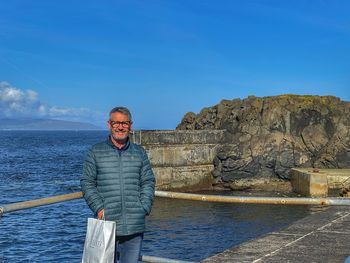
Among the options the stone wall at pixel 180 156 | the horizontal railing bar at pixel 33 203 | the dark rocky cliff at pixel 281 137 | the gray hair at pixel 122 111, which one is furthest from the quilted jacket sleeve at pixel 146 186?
the dark rocky cliff at pixel 281 137

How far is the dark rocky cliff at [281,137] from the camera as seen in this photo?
30.6 meters

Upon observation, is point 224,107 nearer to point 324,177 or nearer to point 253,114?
point 253,114

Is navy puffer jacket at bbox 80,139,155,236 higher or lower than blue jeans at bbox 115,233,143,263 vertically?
higher

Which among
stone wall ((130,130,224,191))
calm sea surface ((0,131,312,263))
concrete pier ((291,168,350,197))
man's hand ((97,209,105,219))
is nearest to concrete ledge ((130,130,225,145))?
stone wall ((130,130,224,191))

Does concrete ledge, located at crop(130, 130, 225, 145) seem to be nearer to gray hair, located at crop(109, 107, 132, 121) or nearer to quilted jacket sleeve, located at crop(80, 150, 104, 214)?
gray hair, located at crop(109, 107, 132, 121)

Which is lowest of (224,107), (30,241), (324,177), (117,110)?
(30,241)

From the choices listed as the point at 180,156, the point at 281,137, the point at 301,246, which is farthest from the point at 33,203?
the point at 281,137

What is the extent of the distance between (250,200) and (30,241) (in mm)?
12752

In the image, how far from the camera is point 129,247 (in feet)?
16.0

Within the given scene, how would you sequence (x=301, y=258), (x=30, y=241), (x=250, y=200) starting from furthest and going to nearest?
(x=30, y=241) < (x=250, y=200) < (x=301, y=258)

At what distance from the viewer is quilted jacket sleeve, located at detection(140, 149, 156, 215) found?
15.3 feet

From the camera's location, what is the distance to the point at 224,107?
120 ft

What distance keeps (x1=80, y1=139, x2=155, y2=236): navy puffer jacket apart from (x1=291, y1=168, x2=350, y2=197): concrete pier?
2131 centimetres

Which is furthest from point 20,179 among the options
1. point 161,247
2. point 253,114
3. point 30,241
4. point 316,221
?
point 316,221
